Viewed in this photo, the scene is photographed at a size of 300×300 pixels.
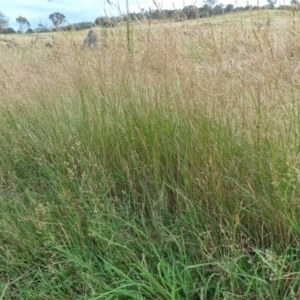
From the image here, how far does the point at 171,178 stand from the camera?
167 cm

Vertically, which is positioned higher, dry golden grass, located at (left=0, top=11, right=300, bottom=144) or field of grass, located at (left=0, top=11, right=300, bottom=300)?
dry golden grass, located at (left=0, top=11, right=300, bottom=144)

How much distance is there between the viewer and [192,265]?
121 cm

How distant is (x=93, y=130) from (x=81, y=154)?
0.80ft

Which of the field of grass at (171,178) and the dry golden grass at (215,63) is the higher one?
the dry golden grass at (215,63)

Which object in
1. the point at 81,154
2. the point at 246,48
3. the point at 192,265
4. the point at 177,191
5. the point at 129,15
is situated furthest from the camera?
the point at 129,15

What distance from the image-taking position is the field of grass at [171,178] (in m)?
1.24

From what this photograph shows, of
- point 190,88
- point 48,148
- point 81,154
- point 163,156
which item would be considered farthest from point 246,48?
point 48,148

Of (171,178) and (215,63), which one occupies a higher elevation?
(215,63)

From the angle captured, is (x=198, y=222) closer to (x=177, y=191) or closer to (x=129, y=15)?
(x=177, y=191)

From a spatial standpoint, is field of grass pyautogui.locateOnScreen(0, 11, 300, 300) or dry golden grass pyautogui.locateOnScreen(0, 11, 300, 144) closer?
field of grass pyautogui.locateOnScreen(0, 11, 300, 300)

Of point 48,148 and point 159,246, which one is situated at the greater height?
point 48,148

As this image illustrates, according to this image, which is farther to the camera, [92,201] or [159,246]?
[92,201]

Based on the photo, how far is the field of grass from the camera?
124 cm

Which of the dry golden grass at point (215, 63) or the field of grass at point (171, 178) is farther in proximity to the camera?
the dry golden grass at point (215, 63)
